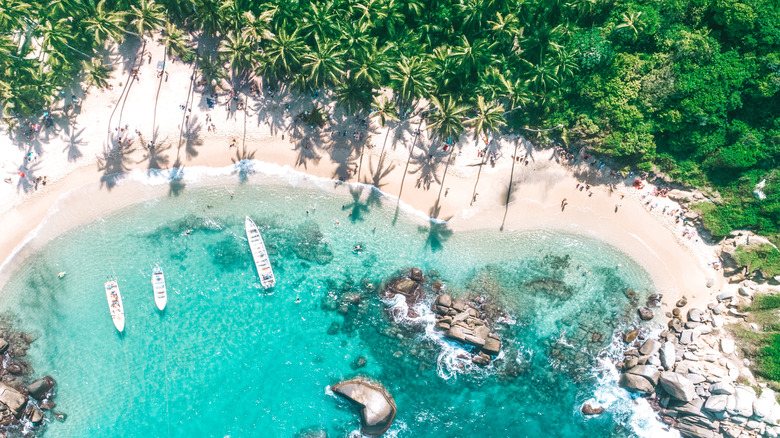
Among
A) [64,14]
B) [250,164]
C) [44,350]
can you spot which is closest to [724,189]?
[250,164]

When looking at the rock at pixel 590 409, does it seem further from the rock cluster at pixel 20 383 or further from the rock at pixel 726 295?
the rock cluster at pixel 20 383

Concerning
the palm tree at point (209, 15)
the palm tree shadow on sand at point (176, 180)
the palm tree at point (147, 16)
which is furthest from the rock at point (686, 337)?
the palm tree at point (147, 16)

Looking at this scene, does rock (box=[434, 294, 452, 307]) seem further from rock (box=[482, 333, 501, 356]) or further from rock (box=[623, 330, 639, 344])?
rock (box=[623, 330, 639, 344])

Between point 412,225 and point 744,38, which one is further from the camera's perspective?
point 412,225

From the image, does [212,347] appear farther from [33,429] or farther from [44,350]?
[33,429]

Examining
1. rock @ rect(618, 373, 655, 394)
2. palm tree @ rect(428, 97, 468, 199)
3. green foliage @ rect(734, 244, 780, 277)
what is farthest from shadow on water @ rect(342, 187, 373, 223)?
green foliage @ rect(734, 244, 780, 277)

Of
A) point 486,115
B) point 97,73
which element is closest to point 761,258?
point 486,115

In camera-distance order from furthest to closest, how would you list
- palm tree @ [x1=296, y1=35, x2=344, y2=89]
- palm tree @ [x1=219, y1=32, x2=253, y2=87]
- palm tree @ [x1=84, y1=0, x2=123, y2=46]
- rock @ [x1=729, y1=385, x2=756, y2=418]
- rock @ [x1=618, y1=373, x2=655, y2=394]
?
rock @ [x1=618, y1=373, x2=655, y2=394]
rock @ [x1=729, y1=385, x2=756, y2=418]
palm tree @ [x1=219, y1=32, x2=253, y2=87]
palm tree @ [x1=84, y1=0, x2=123, y2=46]
palm tree @ [x1=296, y1=35, x2=344, y2=89]
